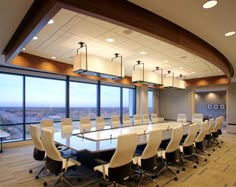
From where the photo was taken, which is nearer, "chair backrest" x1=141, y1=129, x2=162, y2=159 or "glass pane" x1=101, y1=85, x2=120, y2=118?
"chair backrest" x1=141, y1=129, x2=162, y2=159

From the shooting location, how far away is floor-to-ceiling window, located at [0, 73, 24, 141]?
18.8ft

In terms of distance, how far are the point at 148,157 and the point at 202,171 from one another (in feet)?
5.51

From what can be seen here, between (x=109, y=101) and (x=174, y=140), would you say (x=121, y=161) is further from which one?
(x=109, y=101)

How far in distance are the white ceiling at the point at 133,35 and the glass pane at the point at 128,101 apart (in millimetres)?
4090

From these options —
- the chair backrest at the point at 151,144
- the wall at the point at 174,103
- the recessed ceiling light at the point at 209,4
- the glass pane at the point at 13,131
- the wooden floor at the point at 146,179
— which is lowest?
the wooden floor at the point at 146,179

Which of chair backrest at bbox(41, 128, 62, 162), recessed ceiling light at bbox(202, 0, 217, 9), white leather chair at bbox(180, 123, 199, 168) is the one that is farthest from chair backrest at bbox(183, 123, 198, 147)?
chair backrest at bbox(41, 128, 62, 162)

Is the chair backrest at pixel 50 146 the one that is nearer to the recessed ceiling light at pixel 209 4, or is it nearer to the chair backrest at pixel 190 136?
the chair backrest at pixel 190 136

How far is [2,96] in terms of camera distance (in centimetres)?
573

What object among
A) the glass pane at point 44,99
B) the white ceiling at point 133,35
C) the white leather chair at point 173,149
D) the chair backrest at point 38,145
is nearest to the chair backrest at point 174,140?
the white leather chair at point 173,149

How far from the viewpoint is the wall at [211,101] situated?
13.0 m

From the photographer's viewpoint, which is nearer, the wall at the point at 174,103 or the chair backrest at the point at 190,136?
the chair backrest at the point at 190,136

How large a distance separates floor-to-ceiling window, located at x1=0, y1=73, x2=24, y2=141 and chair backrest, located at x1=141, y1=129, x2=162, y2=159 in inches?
195

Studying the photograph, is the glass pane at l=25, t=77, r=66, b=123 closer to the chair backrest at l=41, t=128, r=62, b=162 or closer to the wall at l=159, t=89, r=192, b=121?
the chair backrest at l=41, t=128, r=62, b=162

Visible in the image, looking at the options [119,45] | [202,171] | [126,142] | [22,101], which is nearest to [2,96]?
[22,101]
